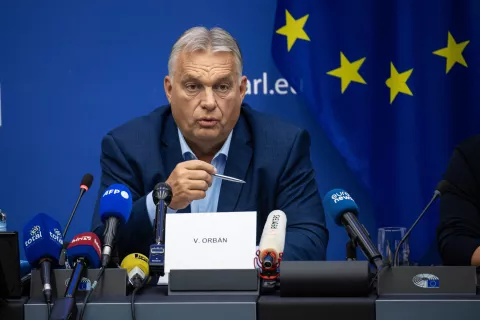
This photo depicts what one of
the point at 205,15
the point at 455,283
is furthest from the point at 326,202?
the point at 205,15

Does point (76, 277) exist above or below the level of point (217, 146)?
below

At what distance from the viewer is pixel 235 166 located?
354 cm

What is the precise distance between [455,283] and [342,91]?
209 centimetres

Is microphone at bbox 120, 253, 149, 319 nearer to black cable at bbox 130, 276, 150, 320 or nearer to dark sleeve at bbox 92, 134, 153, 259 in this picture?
black cable at bbox 130, 276, 150, 320

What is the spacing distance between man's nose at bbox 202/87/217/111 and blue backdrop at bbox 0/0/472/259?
971 mm

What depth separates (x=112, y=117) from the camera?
14.7ft

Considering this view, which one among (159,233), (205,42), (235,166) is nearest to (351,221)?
(159,233)

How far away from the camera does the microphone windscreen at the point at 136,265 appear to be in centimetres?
253

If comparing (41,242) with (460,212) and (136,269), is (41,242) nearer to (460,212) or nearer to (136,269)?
(136,269)

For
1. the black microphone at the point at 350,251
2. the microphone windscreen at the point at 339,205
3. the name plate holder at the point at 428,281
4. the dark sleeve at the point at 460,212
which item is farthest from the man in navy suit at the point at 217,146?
the name plate holder at the point at 428,281

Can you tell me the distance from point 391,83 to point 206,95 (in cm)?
120

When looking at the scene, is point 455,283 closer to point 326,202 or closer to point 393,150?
point 326,202

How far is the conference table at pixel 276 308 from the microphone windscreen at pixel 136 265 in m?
0.20

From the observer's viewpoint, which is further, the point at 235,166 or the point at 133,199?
the point at 235,166
